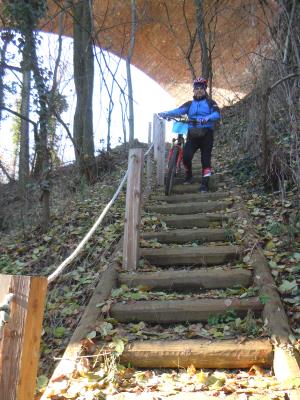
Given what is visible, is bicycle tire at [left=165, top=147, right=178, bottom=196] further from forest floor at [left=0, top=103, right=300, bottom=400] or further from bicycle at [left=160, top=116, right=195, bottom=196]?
forest floor at [left=0, top=103, right=300, bottom=400]

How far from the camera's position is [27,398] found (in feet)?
5.85

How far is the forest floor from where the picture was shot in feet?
9.27

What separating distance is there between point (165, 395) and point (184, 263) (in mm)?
1895

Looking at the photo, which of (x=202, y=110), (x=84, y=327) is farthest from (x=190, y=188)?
(x=84, y=327)

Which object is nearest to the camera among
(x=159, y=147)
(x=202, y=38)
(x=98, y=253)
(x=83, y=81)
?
(x=98, y=253)

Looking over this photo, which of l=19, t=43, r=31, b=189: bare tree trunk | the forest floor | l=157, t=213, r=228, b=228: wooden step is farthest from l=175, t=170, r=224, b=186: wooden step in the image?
l=19, t=43, r=31, b=189: bare tree trunk

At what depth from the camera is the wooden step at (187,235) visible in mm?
4883

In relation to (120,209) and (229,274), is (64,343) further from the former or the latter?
(120,209)

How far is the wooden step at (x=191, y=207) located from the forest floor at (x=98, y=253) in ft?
1.17

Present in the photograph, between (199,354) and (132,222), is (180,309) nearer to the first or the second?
(199,354)

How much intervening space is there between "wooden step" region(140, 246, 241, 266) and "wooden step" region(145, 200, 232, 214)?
52.2 inches

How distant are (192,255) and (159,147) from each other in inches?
136

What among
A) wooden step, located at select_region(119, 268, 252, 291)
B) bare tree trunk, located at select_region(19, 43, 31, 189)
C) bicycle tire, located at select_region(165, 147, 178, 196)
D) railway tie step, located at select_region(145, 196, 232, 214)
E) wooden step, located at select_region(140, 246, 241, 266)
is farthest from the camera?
bicycle tire, located at select_region(165, 147, 178, 196)

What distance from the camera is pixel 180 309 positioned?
11.5ft
